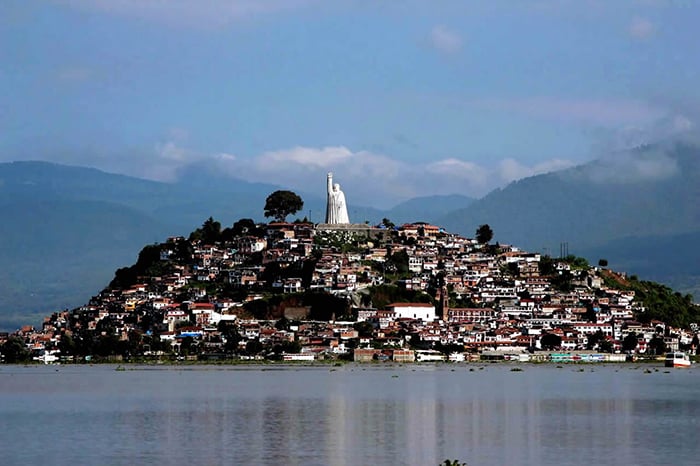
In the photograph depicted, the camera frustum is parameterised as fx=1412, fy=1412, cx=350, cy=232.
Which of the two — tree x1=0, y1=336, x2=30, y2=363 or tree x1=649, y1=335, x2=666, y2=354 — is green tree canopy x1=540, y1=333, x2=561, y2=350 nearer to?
tree x1=649, y1=335, x2=666, y2=354

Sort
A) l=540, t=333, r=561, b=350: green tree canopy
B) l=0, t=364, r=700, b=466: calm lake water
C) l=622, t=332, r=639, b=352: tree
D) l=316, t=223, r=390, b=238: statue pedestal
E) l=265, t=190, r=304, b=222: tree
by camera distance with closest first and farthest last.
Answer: l=0, t=364, r=700, b=466: calm lake water < l=622, t=332, r=639, b=352: tree < l=540, t=333, r=561, b=350: green tree canopy < l=316, t=223, r=390, b=238: statue pedestal < l=265, t=190, r=304, b=222: tree

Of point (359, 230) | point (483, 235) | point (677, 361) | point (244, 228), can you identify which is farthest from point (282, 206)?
point (677, 361)

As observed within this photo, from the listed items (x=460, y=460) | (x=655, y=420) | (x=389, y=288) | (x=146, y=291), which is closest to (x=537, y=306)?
(x=389, y=288)

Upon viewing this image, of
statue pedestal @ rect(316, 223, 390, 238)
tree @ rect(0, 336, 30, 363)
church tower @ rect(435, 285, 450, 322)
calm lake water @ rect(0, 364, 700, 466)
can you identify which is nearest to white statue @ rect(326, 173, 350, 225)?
statue pedestal @ rect(316, 223, 390, 238)

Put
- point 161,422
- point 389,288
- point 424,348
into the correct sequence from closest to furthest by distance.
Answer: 1. point 161,422
2. point 424,348
3. point 389,288

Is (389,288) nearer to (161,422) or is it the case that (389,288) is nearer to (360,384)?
(360,384)
